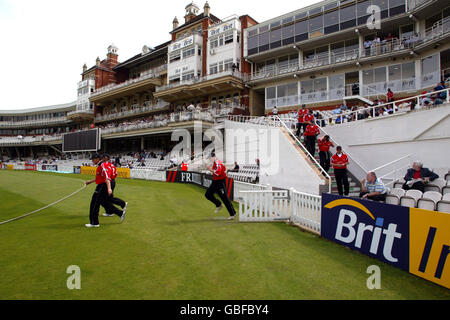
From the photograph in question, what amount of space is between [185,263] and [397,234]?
373cm

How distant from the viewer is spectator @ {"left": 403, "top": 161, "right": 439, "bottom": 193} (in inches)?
322

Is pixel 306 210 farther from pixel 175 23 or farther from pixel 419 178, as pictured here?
pixel 175 23

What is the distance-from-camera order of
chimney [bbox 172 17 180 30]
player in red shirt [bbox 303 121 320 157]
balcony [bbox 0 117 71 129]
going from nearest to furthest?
1. player in red shirt [bbox 303 121 320 157]
2. chimney [bbox 172 17 180 30]
3. balcony [bbox 0 117 71 129]

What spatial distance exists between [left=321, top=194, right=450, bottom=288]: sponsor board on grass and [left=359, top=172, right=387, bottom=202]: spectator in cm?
165

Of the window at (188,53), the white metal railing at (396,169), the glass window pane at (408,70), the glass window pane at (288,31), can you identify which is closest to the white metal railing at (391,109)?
the white metal railing at (396,169)

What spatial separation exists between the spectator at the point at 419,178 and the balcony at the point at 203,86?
22.5 metres

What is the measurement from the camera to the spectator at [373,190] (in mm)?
7291

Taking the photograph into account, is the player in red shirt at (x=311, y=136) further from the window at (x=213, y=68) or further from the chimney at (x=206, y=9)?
the chimney at (x=206, y=9)

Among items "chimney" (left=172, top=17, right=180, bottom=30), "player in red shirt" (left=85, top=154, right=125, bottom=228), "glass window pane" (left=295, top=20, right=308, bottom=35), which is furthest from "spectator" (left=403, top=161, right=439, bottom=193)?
"chimney" (left=172, top=17, right=180, bottom=30)

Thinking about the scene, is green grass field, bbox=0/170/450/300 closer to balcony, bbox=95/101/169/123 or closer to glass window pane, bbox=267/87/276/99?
glass window pane, bbox=267/87/276/99

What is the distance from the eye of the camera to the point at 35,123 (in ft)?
210

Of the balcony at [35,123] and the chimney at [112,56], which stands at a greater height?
the chimney at [112,56]
